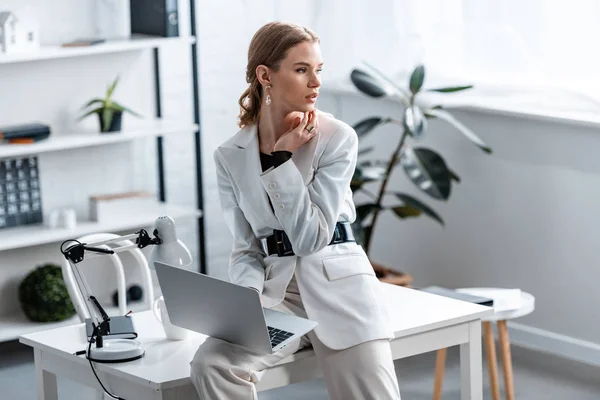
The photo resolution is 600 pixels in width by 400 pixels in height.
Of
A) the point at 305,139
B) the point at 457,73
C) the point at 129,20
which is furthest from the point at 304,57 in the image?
the point at 129,20

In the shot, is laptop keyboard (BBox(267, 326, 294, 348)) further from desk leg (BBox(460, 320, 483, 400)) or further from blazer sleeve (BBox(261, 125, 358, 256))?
desk leg (BBox(460, 320, 483, 400))

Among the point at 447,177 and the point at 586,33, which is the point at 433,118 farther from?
the point at 586,33

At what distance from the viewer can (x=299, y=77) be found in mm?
2699

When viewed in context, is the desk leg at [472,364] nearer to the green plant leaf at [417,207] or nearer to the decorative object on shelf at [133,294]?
the green plant leaf at [417,207]

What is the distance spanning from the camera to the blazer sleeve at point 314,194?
2.62 m

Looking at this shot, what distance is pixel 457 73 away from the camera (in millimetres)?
4672

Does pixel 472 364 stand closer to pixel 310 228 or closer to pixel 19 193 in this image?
pixel 310 228

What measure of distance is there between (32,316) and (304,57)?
2345mm

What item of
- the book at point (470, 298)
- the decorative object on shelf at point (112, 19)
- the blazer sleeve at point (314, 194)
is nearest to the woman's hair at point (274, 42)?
the blazer sleeve at point (314, 194)

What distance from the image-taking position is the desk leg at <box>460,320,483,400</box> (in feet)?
9.48

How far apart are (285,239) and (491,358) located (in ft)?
4.12

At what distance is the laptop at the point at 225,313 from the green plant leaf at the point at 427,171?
1.81 metres

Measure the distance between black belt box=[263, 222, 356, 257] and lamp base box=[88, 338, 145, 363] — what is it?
391 mm

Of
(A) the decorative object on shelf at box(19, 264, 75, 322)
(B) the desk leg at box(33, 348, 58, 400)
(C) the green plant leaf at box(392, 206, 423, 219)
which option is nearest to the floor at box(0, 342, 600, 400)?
(A) the decorative object on shelf at box(19, 264, 75, 322)
